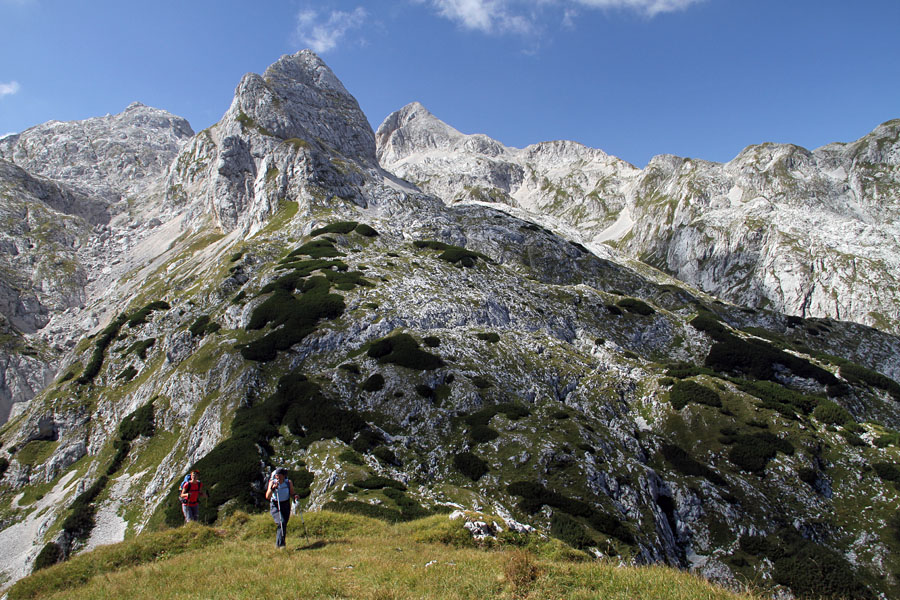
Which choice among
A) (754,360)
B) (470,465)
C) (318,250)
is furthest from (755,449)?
(318,250)

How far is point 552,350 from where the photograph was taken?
193 feet

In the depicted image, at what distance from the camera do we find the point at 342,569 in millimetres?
12227

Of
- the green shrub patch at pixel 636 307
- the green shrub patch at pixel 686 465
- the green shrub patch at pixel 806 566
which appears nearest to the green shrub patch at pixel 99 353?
the green shrub patch at pixel 686 465

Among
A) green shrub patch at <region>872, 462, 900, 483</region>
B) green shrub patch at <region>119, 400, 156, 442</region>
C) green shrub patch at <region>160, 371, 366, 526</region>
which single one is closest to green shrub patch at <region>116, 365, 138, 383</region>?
green shrub patch at <region>119, 400, 156, 442</region>

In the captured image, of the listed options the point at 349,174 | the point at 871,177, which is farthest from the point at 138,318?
the point at 871,177

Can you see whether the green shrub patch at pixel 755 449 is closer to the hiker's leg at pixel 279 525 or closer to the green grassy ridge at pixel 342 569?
the green grassy ridge at pixel 342 569

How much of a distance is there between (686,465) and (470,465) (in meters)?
21.8

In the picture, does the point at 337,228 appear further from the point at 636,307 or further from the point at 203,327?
the point at 636,307

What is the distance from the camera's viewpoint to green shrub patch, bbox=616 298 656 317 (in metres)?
83.6

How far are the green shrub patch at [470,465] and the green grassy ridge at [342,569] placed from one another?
16.3 meters

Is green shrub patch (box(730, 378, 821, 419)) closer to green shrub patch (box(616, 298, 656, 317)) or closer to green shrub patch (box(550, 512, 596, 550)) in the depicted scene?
green shrub patch (box(616, 298, 656, 317))

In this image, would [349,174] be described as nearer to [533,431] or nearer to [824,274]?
[533,431]

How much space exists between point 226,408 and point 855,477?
6071 cm

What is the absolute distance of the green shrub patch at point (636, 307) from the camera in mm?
83619
